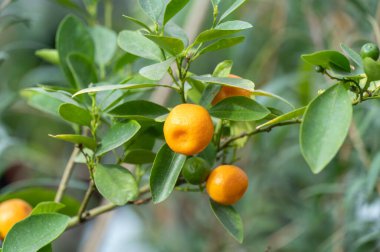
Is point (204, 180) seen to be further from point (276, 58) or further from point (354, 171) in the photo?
point (276, 58)

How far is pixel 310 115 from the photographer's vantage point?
58 cm

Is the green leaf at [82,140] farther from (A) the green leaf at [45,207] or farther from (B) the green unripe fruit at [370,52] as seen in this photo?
(B) the green unripe fruit at [370,52]

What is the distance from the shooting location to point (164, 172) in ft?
2.21

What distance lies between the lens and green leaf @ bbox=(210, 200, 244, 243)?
0.70 m

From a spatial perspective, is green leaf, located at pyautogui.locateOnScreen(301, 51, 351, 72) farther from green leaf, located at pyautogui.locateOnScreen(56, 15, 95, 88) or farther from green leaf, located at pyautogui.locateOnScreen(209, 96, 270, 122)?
green leaf, located at pyautogui.locateOnScreen(56, 15, 95, 88)

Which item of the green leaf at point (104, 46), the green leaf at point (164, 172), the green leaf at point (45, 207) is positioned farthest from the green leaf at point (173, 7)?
the green leaf at point (104, 46)

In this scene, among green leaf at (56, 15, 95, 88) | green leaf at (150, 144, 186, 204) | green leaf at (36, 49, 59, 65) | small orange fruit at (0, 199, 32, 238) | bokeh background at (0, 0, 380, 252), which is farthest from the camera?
bokeh background at (0, 0, 380, 252)

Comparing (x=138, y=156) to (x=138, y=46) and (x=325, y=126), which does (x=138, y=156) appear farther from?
(x=325, y=126)

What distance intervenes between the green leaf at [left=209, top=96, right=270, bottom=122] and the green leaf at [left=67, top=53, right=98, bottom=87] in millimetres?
252

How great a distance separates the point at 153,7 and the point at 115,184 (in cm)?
19

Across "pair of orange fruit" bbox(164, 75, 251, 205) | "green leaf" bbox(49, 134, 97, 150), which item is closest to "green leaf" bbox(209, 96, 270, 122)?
"pair of orange fruit" bbox(164, 75, 251, 205)

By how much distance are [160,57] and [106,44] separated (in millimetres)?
336

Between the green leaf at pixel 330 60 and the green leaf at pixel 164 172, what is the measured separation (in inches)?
6.6

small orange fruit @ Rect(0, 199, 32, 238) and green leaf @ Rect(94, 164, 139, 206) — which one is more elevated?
green leaf @ Rect(94, 164, 139, 206)
